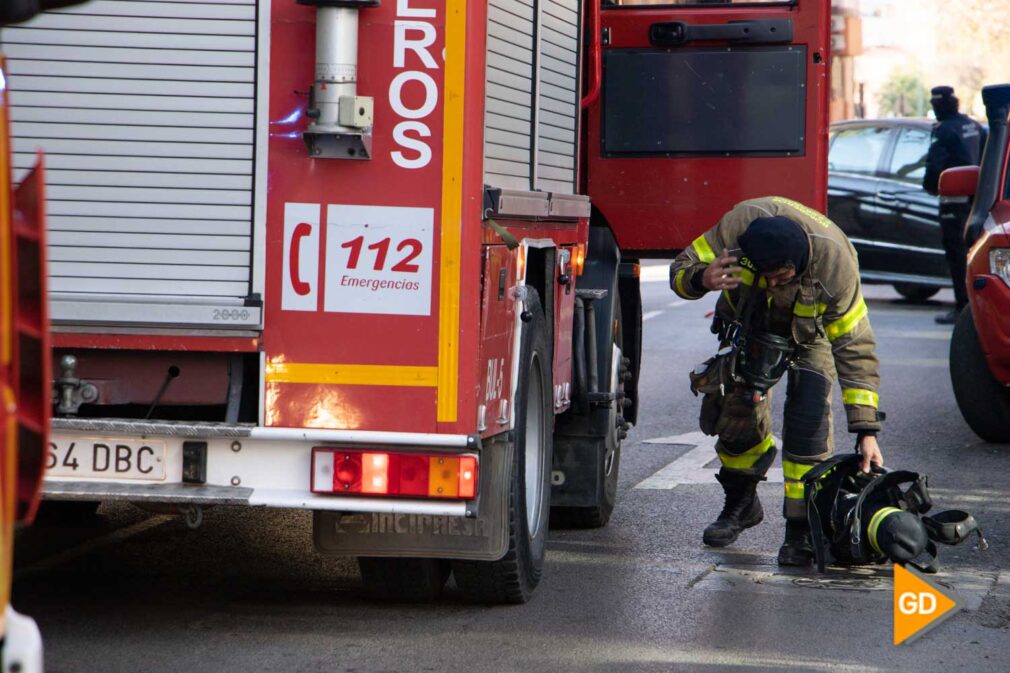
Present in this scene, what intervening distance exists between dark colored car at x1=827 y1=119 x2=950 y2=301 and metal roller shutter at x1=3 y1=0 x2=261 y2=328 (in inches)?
508

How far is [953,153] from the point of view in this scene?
1530 centimetres

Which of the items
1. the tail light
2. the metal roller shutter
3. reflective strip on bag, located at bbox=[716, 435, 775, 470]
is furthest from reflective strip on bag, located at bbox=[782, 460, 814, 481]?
the metal roller shutter

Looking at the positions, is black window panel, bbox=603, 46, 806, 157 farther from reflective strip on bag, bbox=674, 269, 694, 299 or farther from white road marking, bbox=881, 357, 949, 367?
white road marking, bbox=881, 357, 949, 367

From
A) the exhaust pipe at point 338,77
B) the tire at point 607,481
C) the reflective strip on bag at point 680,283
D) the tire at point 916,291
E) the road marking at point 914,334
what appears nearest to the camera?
the exhaust pipe at point 338,77

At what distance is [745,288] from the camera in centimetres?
673

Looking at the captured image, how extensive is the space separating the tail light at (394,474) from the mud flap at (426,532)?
293 millimetres

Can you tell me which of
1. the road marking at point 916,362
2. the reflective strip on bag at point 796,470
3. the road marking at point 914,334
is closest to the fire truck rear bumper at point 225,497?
the reflective strip on bag at point 796,470

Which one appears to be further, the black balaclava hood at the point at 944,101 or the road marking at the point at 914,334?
the road marking at the point at 914,334

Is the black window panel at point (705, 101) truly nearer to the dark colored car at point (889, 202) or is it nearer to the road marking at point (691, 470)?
the road marking at point (691, 470)

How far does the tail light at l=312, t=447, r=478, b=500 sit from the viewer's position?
5.06 m

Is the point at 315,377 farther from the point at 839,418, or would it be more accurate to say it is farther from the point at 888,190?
the point at 888,190

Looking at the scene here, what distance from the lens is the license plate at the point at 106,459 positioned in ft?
16.7

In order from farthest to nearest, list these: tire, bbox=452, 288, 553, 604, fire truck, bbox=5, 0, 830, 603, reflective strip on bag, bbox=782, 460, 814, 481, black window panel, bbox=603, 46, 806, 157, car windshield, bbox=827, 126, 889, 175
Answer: car windshield, bbox=827, 126, 889, 175 < black window panel, bbox=603, 46, 806, 157 < reflective strip on bag, bbox=782, 460, 814, 481 < tire, bbox=452, 288, 553, 604 < fire truck, bbox=5, 0, 830, 603

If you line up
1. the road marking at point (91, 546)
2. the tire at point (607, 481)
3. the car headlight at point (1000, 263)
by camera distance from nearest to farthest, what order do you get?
the road marking at point (91, 546)
the tire at point (607, 481)
the car headlight at point (1000, 263)
